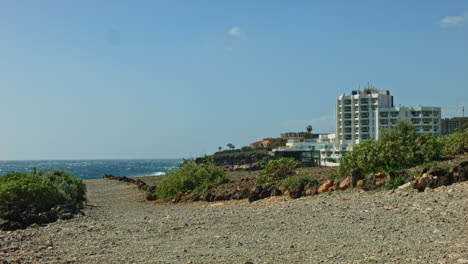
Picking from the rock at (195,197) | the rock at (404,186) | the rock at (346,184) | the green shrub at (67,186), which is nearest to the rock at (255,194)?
the rock at (346,184)

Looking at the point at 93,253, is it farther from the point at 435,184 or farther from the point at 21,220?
the point at 435,184

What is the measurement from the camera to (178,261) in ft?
30.7

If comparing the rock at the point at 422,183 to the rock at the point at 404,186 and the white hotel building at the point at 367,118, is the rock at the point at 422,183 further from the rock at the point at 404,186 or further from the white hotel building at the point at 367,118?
the white hotel building at the point at 367,118

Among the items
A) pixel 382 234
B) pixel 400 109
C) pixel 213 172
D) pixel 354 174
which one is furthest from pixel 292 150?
pixel 382 234

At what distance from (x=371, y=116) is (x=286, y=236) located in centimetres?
10508

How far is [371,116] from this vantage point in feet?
370

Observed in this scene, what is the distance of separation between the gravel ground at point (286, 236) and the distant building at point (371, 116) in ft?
317

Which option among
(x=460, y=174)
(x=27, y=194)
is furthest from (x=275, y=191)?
(x=27, y=194)

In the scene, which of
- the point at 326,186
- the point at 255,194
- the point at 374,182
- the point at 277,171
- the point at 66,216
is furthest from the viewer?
the point at 277,171

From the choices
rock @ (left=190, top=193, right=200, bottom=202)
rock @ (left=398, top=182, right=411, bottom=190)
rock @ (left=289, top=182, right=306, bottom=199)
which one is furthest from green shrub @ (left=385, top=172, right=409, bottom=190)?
rock @ (left=190, top=193, right=200, bottom=202)

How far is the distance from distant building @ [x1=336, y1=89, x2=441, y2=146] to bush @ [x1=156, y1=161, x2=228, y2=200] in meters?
81.8

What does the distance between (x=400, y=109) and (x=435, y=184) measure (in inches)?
3905

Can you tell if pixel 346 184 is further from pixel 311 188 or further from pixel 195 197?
pixel 195 197

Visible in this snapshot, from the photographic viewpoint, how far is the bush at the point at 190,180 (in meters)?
28.2
